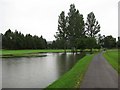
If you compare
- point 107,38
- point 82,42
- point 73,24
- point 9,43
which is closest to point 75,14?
point 73,24

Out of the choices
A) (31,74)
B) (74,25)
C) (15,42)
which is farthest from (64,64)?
(15,42)

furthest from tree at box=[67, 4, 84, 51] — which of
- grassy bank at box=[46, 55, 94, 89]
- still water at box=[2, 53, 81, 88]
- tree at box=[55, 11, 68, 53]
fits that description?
grassy bank at box=[46, 55, 94, 89]

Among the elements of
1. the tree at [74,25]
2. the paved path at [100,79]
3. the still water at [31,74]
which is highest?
the tree at [74,25]

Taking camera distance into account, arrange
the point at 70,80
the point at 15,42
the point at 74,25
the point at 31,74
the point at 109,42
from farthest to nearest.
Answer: the point at 109,42 < the point at 15,42 < the point at 74,25 < the point at 31,74 < the point at 70,80

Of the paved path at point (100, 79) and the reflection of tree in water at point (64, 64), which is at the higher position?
the paved path at point (100, 79)

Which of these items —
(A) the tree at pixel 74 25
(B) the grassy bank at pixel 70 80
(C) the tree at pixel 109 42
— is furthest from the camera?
(C) the tree at pixel 109 42

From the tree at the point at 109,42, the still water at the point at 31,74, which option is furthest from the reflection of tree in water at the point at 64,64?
the tree at the point at 109,42

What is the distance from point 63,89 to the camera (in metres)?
11.0

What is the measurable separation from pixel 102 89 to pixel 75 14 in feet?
231

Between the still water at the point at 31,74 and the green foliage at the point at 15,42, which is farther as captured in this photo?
the green foliage at the point at 15,42

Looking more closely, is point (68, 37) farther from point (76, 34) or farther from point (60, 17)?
point (60, 17)

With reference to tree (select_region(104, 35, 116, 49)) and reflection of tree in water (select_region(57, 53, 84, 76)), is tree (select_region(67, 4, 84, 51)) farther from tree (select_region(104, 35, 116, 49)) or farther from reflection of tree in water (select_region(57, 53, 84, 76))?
tree (select_region(104, 35, 116, 49))

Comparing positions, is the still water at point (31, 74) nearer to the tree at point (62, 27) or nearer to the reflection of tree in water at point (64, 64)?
the reflection of tree in water at point (64, 64)

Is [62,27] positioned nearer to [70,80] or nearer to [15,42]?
[15,42]
